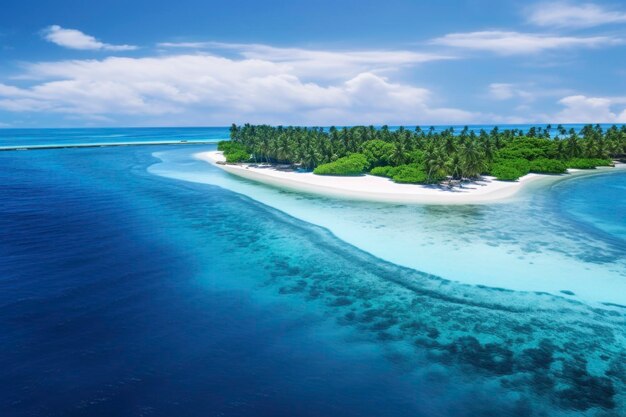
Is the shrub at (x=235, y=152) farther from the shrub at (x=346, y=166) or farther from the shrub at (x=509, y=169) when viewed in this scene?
the shrub at (x=509, y=169)

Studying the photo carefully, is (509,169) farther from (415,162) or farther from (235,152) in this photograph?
(235,152)

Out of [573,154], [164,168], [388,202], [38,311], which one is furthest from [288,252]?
[573,154]

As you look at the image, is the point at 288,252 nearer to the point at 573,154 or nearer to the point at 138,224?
the point at 138,224

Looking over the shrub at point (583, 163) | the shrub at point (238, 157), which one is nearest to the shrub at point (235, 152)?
the shrub at point (238, 157)

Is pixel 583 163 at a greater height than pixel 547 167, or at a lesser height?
greater

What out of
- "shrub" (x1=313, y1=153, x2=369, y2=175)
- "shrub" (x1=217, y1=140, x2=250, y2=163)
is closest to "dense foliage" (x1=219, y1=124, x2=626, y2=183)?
"shrub" (x1=313, y1=153, x2=369, y2=175)

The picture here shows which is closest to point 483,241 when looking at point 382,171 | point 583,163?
point 382,171

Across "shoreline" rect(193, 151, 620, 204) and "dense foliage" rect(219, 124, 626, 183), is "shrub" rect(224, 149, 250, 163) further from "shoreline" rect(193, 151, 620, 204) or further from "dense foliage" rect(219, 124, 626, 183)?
"shoreline" rect(193, 151, 620, 204)
